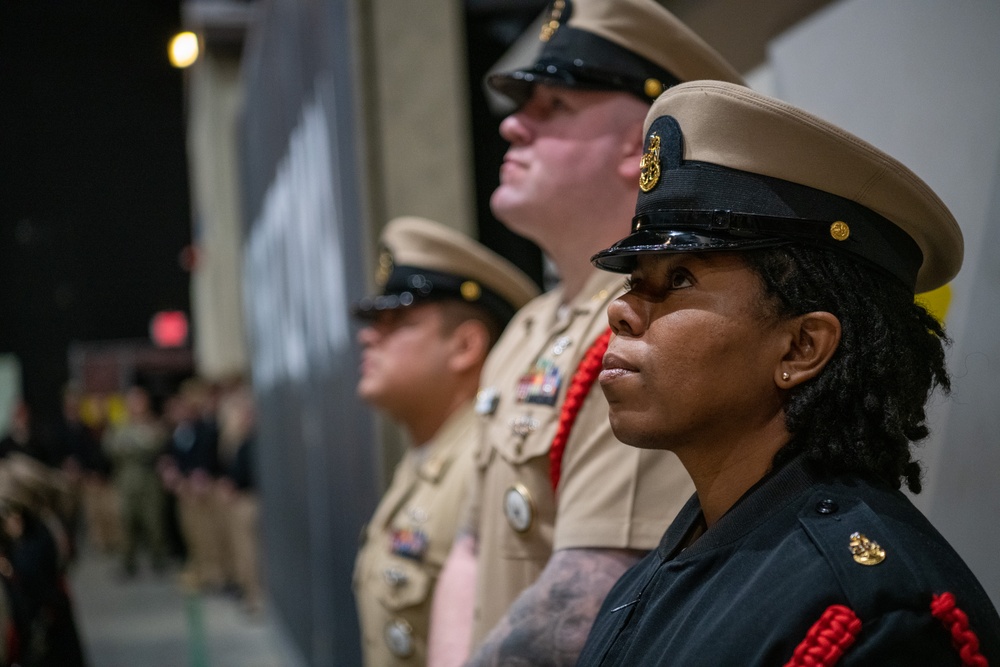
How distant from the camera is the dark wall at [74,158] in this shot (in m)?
11.8

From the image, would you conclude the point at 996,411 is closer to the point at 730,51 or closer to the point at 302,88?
the point at 730,51

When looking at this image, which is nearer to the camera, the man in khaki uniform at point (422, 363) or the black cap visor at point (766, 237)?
the black cap visor at point (766, 237)

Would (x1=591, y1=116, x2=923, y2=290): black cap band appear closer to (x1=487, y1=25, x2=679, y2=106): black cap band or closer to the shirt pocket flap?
(x1=487, y1=25, x2=679, y2=106): black cap band

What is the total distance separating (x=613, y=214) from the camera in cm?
193

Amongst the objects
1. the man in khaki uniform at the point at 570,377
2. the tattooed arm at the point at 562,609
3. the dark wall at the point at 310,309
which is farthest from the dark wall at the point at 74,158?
the tattooed arm at the point at 562,609

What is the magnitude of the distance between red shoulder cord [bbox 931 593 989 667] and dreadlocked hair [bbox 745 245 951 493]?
0.19m

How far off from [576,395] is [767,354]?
0.59m

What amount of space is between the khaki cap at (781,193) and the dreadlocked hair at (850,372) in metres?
0.02

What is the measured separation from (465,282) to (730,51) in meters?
0.90

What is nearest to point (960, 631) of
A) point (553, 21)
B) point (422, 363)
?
point (553, 21)

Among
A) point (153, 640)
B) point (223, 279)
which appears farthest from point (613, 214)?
point (223, 279)

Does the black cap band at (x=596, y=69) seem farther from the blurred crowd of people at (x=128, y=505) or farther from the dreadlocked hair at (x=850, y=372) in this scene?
the blurred crowd of people at (x=128, y=505)

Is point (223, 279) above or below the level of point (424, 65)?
below

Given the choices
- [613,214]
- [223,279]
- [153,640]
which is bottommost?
[153,640]
